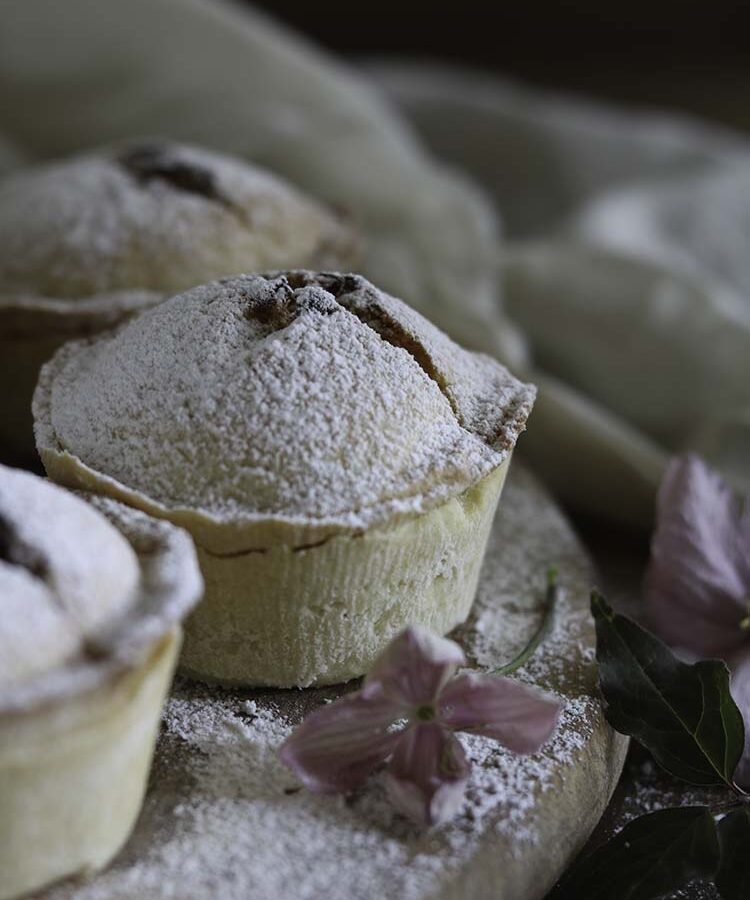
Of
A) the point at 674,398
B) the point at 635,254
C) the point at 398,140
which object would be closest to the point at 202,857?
the point at 674,398

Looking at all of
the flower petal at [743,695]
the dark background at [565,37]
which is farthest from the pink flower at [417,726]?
the dark background at [565,37]

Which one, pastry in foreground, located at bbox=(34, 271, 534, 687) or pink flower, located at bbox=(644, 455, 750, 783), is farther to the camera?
pink flower, located at bbox=(644, 455, 750, 783)

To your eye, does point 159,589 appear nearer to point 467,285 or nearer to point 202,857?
point 202,857

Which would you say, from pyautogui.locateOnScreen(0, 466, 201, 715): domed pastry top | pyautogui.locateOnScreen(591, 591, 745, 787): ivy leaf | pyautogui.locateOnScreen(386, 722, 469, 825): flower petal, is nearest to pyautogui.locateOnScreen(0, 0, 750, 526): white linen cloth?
pyautogui.locateOnScreen(591, 591, 745, 787): ivy leaf

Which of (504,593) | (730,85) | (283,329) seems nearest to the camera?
(283,329)

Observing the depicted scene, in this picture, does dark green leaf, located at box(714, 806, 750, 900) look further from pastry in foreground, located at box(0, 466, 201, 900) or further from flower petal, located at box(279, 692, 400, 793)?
pastry in foreground, located at box(0, 466, 201, 900)
